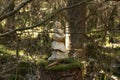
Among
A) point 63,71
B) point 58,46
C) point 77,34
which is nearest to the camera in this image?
point 58,46

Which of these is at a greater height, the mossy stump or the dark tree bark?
the dark tree bark

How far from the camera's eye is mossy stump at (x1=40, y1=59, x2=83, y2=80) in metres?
5.98

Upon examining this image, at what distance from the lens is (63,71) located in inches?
237

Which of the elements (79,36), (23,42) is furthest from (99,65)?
(23,42)

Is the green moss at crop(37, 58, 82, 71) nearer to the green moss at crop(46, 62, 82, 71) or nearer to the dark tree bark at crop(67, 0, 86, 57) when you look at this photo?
the green moss at crop(46, 62, 82, 71)

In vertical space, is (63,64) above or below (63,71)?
above

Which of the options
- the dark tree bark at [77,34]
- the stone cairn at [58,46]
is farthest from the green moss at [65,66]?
the dark tree bark at [77,34]

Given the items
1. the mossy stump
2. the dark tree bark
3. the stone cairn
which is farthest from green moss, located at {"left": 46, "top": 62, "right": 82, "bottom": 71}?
the dark tree bark

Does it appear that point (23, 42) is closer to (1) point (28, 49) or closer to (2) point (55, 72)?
(1) point (28, 49)

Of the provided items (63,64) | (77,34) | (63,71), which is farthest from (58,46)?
(77,34)

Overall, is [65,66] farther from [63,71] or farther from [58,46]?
[58,46]

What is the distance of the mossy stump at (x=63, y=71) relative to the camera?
19.6 feet

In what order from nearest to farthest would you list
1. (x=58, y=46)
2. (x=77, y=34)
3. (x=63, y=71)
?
1. (x=58, y=46)
2. (x=63, y=71)
3. (x=77, y=34)

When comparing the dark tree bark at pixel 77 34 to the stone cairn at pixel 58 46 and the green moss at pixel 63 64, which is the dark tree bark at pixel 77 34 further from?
the stone cairn at pixel 58 46
